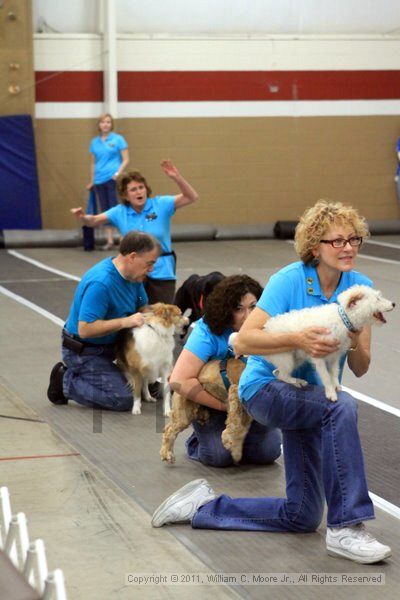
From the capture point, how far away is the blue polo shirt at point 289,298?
15.9 feet

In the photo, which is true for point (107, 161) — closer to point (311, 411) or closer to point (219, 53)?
point (219, 53)

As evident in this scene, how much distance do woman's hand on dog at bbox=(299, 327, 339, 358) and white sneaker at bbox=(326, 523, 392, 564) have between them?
77 cm

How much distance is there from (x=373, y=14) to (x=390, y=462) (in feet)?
47.0

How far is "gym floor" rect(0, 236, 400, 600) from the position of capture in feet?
15.4

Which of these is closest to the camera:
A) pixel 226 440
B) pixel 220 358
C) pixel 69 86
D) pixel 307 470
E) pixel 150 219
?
pixel 307 470

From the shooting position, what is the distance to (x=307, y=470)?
4980mm

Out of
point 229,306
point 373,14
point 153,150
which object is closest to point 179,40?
point 153,150

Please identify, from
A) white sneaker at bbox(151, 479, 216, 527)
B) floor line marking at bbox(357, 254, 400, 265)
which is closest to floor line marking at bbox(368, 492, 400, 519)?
white sneaker at bbox(151, 479, 216, 527)

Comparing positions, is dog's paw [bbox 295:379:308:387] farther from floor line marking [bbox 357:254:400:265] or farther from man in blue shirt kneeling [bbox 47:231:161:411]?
floor line marking [bbox 357:254:400:265]

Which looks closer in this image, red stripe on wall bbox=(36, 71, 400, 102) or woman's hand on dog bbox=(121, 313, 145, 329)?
woman's hand on dog bbox=(121, 313, 145, 329)

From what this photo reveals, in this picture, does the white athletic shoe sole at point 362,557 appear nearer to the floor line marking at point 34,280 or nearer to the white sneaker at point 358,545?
the white sneaker at point 358,545

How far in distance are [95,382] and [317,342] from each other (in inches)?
122

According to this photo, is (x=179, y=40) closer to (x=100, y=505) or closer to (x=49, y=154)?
(x=49, y=154)

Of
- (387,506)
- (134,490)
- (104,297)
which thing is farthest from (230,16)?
(387,506)
